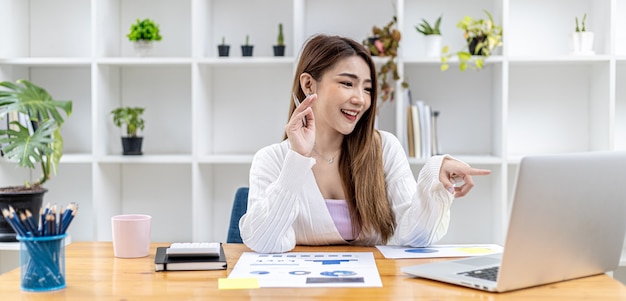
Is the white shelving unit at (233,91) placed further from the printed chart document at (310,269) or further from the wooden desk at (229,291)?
the wooden desk at (229,291)

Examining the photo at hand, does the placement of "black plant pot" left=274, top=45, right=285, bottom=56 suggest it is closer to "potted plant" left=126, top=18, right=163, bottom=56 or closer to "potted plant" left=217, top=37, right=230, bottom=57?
"potted plant" left=217, top=37, right=230, bottom=57

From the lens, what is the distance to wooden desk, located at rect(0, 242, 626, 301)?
144 centimetres

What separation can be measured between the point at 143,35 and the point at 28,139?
724 millimetres

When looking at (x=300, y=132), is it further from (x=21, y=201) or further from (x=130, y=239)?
(x=21, y=201)

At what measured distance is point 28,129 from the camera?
3389mm

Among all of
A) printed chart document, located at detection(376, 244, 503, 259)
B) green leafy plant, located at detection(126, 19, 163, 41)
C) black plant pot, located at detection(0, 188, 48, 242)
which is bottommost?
black plant pot, located at detection(0, 188, 48, 242)

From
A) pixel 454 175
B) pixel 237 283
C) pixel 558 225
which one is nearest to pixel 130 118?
pixel 454 175

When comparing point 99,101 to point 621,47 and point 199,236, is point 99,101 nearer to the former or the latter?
point 199,236

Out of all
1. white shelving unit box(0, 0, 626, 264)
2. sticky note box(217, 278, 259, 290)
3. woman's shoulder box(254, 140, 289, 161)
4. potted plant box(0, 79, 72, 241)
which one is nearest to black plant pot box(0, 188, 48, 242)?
potted plant box(0, 79, 72, 241)

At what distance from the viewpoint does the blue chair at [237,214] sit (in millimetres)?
2424

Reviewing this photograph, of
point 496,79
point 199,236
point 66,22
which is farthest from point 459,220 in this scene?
point 66,22

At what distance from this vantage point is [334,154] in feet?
8.10

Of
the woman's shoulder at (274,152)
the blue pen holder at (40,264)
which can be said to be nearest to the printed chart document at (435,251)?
the woman's shoulder at (274,152)

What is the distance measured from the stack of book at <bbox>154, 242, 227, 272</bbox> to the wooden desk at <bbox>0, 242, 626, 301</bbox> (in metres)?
0.02
